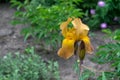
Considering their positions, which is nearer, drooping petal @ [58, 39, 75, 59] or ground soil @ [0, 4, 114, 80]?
drooping petal @ [58, 39, 75, 59]

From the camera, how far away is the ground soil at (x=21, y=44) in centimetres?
366

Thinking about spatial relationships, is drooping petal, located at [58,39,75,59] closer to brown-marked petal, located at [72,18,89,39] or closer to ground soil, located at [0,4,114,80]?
brown-marked petal, located at [72,18,89,39]

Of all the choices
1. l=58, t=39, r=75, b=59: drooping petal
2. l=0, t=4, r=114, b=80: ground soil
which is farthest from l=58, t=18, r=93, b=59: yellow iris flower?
l=0, t=4, r=114, b=80: ground soil

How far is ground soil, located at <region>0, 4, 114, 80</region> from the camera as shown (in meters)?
3.66

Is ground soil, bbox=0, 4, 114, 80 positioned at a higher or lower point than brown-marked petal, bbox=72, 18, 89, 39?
lower

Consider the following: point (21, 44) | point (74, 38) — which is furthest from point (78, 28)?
point (21, 44)

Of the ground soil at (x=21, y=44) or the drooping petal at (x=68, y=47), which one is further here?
the ground soil at (x=21, y=44)

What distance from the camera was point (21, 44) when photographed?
4.18m

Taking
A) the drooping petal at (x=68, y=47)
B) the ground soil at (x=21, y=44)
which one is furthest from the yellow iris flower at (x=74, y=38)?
the ground soil at (x=21, y=44)

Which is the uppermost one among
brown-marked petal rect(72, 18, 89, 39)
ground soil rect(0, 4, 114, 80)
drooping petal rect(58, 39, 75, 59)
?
brown-marked petal rect(72, 18, 89, 39)

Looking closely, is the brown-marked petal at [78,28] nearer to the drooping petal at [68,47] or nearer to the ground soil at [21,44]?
the drooping petal at [68,47]

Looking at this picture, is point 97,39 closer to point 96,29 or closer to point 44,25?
point 96,29

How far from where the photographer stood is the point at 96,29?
4555mm

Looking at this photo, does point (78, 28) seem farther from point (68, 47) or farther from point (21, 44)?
point (21, 44)
